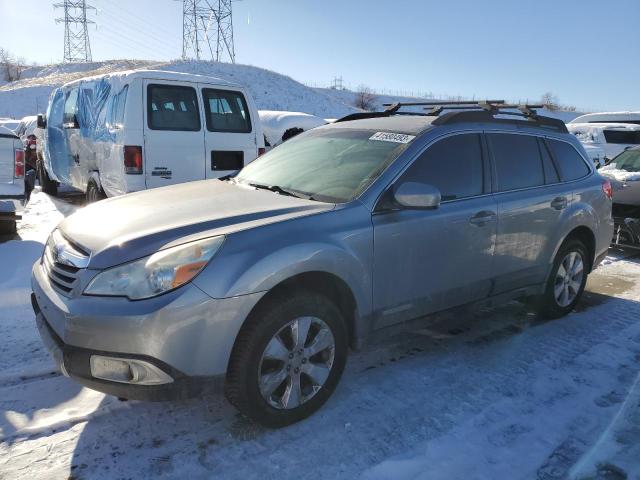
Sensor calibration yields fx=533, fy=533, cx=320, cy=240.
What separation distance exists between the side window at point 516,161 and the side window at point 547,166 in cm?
6

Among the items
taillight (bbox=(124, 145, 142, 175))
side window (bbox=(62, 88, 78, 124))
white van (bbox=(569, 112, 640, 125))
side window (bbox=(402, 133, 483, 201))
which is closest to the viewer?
side window (bbox=(402, 133, 483, 201))

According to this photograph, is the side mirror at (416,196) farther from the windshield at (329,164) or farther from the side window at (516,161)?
the side window at (516,161)

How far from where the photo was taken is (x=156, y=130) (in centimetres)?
659

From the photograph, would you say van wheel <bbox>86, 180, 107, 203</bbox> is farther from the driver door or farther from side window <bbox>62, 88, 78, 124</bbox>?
the driver door

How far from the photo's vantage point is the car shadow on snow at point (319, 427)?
2.62m

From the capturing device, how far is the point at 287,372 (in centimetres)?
289

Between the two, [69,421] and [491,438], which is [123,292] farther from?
[491,438]

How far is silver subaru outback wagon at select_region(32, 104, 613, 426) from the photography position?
99.7 inches

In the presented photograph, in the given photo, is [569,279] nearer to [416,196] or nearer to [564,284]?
[564,284]

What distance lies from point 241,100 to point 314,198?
4683 millimetres

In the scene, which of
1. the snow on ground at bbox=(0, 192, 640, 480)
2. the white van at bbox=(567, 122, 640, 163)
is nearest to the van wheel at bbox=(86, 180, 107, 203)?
the snow on ground at bbox=(0, 192, 640, 480)

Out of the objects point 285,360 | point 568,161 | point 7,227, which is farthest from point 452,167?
point 7,227

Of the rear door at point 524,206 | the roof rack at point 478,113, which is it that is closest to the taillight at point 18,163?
the roof rack at point 478,113

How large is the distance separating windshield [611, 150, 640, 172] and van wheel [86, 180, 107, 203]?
811 cm
